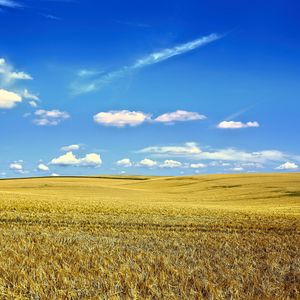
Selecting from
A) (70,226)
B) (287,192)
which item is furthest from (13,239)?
(287,192)

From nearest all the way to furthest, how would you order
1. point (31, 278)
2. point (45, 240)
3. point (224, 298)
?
point (224, 298) → point (31, 278) → point (45, 240)

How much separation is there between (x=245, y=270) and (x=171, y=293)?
225 cm

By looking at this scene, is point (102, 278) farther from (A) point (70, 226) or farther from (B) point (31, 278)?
(A) point (70, 226)

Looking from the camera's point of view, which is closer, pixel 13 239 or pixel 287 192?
pixel 13 239

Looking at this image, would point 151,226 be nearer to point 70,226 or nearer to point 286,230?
point 70,226

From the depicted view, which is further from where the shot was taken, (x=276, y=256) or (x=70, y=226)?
(x=70, y=226)

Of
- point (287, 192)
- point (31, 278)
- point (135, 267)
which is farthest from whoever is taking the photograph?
point (287, 192)

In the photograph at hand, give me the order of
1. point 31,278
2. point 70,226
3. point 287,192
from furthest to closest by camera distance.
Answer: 1. point 287,192
2. point 70,226
3. point 31,278

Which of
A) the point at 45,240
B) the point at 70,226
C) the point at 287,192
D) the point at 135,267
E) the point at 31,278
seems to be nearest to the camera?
the point at 31,278

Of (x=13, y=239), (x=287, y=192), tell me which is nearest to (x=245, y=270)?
(x=13, y=239)

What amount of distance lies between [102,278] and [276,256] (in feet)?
15.5

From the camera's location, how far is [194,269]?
816cm

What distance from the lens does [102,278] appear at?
7.28m

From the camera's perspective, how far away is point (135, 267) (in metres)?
8.03
